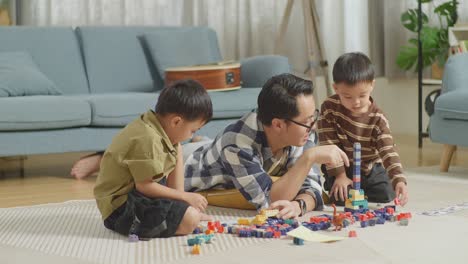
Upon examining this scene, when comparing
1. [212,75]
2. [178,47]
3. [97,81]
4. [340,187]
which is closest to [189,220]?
[340,187]

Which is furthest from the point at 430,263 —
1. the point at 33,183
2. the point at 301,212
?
the point at 33,183

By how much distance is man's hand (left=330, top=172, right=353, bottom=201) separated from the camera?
123 inches

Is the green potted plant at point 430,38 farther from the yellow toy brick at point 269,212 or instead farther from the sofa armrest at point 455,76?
the yellow toy brick at point 269,212

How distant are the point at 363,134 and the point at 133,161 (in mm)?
1024

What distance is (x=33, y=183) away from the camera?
13.7 ft

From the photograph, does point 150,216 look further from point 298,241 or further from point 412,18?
point 412,18

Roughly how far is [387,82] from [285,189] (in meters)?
3.64

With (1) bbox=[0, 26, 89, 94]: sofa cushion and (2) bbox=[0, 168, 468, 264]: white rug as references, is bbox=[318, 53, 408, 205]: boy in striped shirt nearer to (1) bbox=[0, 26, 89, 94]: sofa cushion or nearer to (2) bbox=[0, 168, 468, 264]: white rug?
(2) bbox=[0, 168, 468, 264]: white rug

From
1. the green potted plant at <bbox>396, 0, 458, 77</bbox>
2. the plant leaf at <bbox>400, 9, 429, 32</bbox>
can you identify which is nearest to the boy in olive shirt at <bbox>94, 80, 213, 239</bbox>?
the green potted plant at <bbox>396, 0, 458, 77</bbox>

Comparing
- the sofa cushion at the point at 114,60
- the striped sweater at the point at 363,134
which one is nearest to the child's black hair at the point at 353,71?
the striped sweater at the point at 363,134

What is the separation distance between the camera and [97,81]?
4906 millimetres

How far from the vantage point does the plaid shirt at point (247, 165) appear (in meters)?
2.86

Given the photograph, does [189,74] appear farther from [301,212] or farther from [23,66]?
[301,212]

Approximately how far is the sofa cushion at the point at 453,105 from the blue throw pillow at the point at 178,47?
5.02 ft
